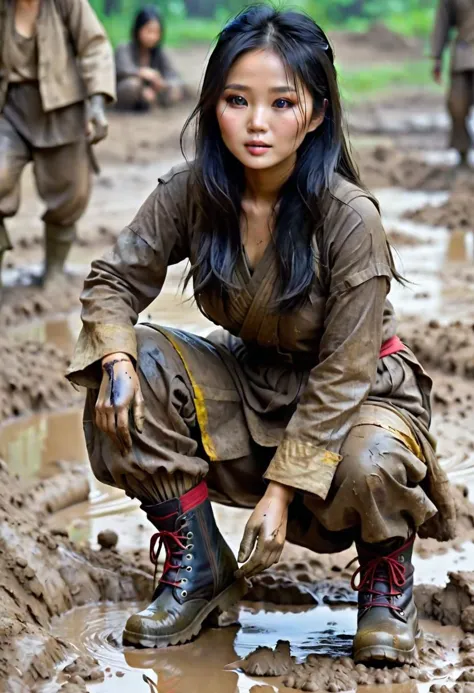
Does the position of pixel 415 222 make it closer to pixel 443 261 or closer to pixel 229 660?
pixel 443 261

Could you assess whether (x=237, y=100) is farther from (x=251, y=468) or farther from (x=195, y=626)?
(x=195, y=626)

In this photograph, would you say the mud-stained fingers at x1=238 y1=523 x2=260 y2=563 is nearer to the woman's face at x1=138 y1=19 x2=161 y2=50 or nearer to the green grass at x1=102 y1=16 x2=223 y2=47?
the woman's face at x1=138 y1=19 x2=161 y2=50

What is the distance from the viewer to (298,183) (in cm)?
291

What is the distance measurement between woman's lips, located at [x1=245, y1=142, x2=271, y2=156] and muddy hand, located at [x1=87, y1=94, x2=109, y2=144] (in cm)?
286

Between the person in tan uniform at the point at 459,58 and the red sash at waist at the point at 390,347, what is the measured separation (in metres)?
6.85

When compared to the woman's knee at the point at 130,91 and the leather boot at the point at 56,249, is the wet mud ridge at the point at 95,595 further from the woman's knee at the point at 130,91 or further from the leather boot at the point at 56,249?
the woman's knee at the point at 130,91

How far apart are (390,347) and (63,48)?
3267mm

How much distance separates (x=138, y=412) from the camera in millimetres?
2852

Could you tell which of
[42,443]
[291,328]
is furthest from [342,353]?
[42,443]

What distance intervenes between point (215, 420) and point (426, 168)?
762cm

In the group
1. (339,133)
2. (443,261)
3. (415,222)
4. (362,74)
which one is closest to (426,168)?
(415,222)

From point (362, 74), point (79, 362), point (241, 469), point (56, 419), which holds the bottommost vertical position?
point (362, 74)

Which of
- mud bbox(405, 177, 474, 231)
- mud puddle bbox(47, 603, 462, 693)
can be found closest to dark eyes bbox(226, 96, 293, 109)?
mud puddle bbox(47, 603, 462, 693)

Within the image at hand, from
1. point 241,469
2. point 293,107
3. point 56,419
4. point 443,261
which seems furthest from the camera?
point 443,261
